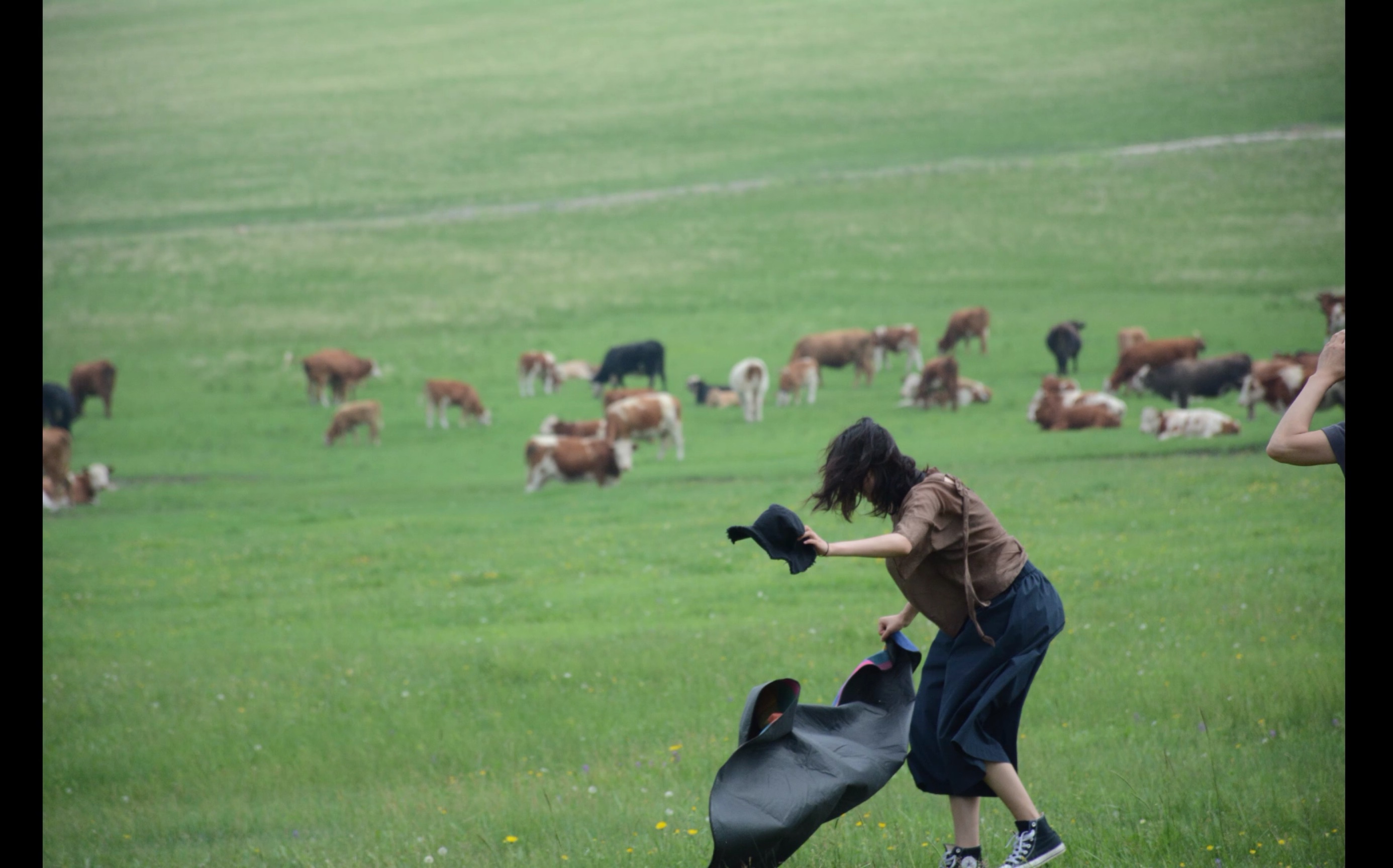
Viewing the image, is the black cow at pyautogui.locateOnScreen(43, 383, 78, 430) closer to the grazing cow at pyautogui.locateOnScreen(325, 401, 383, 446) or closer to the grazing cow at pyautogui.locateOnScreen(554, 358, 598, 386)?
the grazing cow at pyautogui.locateOnScreen(325, 401, 383, 446)

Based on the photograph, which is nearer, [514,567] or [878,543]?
[878,543]

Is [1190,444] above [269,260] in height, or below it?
below

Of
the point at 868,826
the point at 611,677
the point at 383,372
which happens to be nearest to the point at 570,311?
the point at 383,372

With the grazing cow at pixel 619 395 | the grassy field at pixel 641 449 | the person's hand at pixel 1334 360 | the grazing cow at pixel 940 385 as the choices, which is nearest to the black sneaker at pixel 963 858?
the grassy field at pixel 641 449

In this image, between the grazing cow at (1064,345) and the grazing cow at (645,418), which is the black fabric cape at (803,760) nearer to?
the grazing cow at (645,418)

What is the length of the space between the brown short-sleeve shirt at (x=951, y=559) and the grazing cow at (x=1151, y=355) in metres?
23.8

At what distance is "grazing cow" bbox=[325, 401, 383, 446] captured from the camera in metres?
29.1

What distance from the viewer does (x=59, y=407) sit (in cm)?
3191

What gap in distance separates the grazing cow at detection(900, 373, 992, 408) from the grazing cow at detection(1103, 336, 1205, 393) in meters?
2.74

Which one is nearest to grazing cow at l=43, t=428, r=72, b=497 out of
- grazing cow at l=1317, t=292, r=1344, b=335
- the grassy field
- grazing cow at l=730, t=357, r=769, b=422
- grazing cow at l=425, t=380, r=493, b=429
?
the grassy field

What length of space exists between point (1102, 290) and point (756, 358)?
12960 mm
